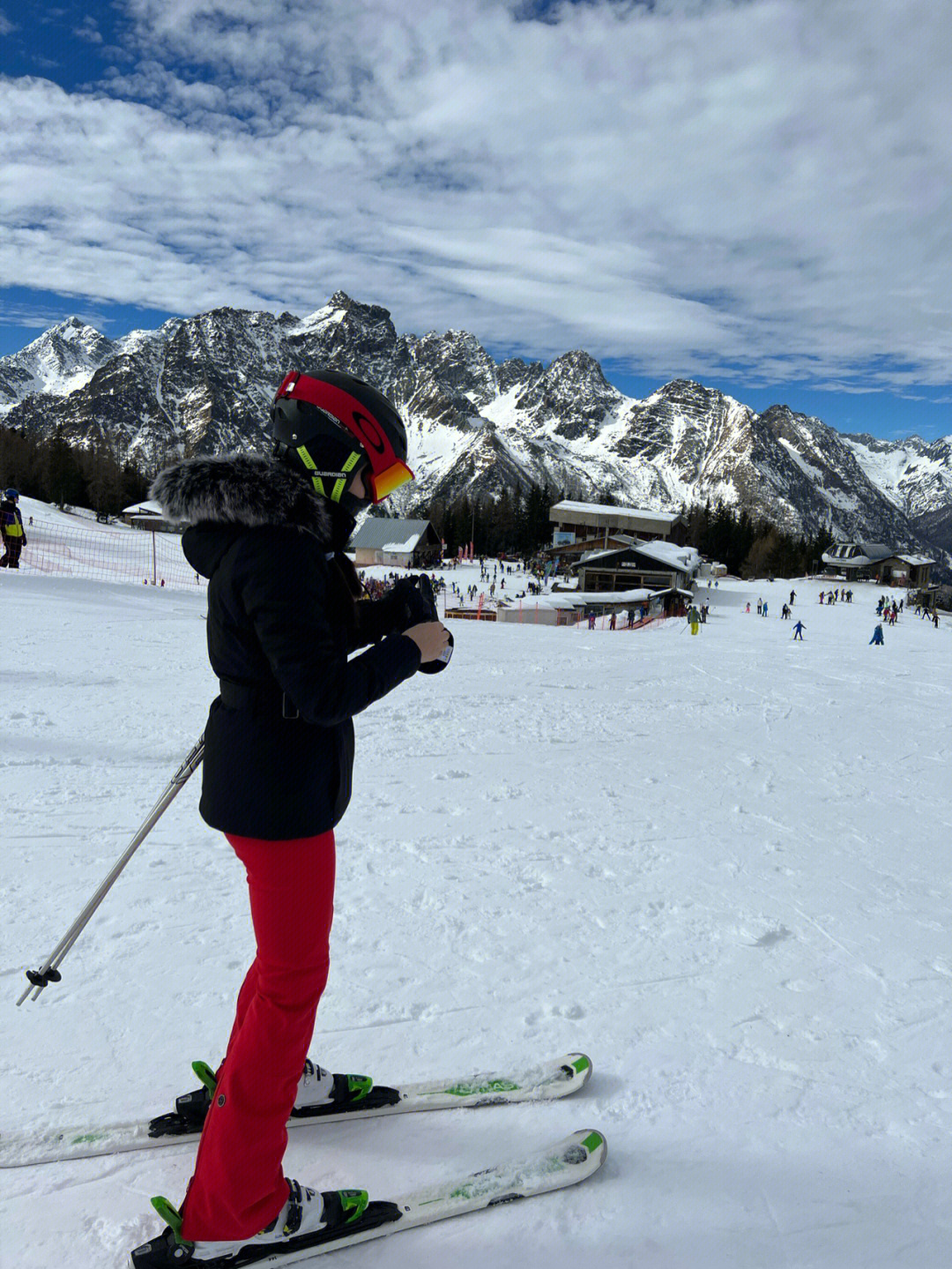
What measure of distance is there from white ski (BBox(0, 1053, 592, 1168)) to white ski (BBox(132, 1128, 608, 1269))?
0.80ft

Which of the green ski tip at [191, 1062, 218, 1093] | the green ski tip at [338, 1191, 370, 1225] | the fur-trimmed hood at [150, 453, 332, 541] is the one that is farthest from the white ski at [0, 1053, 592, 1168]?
the fur-trimmed hood at [150, 453, 332, 541]

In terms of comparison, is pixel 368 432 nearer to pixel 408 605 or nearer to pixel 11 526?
pixel 408 605

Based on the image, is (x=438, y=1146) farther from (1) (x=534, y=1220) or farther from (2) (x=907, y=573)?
(2) (x=907, y=573)

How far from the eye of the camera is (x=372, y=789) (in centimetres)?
538

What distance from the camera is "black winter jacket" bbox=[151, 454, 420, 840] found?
1625 mm

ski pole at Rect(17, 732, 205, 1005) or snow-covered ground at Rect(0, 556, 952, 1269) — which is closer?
snow-covered ground at Rect(0, 556, 952, 1269)

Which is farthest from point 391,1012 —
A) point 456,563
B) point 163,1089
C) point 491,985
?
point 456,563

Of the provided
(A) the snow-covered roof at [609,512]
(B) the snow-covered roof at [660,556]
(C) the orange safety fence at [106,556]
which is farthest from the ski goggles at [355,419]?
(A) the snow-covered roof at [609,512]

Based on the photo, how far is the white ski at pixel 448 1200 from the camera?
→ 175 centimetres

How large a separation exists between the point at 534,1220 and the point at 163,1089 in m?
1.22

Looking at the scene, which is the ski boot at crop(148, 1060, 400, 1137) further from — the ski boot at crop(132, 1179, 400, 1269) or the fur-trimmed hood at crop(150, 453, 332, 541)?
the fur-trimmed hood at crop(150, 453, 332, 541)

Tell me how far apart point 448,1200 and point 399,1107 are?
1.20 feet

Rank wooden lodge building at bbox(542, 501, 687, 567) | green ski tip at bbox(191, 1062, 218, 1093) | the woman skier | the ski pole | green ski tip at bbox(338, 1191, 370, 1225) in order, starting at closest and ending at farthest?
the woman skier
green ski tip at bbox(338, 1191, 370, 1225)
the ski pole
green ski tip at bbox(191, 1062, 218, 1093)
wooden lodge building at bbox(542, 501, 687, 567)

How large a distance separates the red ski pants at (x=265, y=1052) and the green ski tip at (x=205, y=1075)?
0.42 meters
